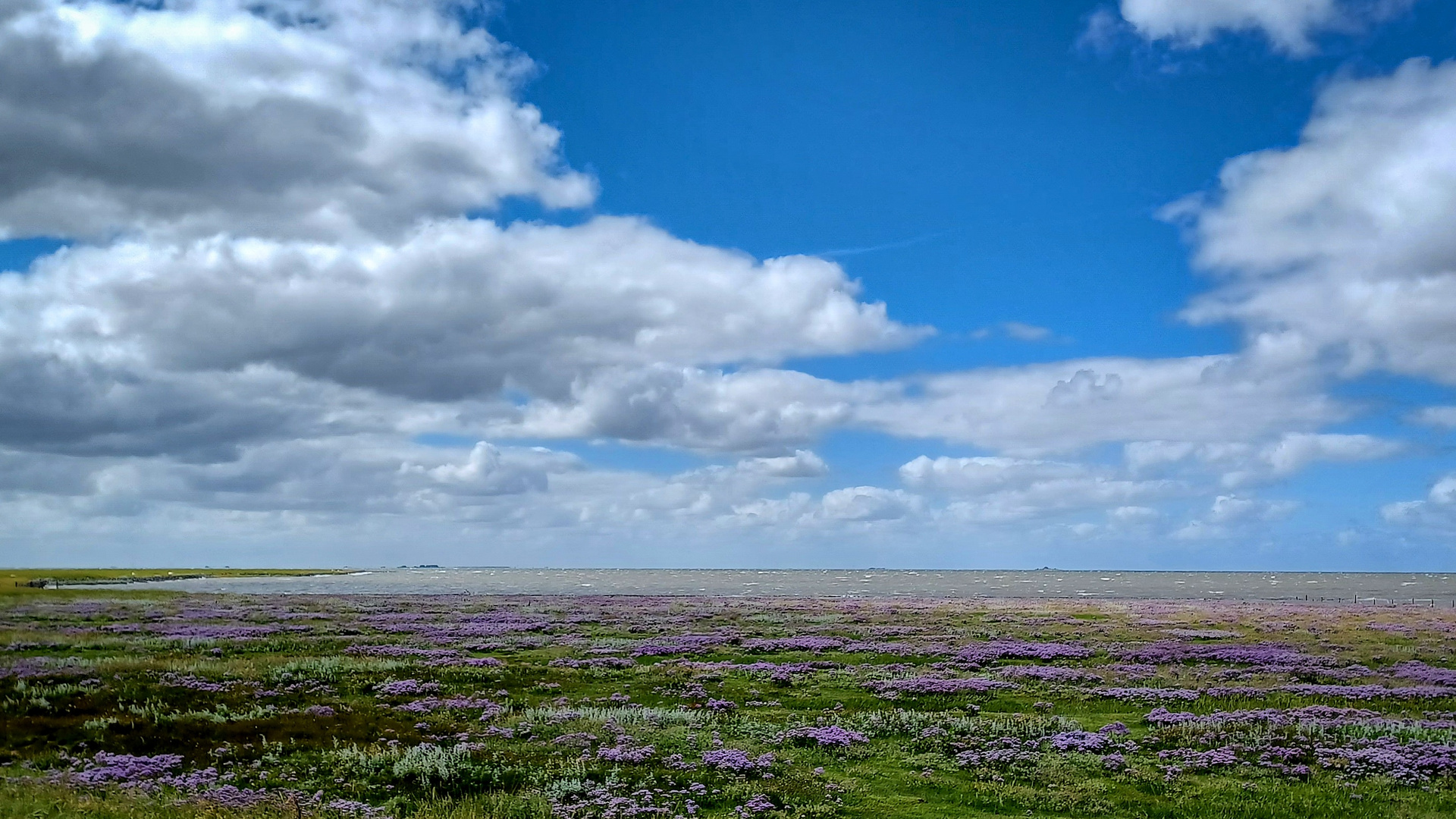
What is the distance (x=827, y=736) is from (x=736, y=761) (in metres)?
3.56

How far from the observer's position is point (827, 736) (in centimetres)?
2150

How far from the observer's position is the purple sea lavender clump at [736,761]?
18578mm

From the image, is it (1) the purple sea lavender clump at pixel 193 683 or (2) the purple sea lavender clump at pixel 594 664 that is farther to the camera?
(2) the purple sea lavender clump at pixel 594 664

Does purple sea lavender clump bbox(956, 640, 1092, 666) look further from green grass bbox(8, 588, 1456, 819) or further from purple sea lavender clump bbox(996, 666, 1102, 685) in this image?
purple sea lavender clump bbox(996, 666, 1102, 685)

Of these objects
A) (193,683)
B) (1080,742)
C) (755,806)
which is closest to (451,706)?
(193,683)

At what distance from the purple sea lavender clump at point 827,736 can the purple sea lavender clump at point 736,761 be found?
1.98m

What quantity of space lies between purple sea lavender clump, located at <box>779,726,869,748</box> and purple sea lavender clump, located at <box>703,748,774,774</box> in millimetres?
1983

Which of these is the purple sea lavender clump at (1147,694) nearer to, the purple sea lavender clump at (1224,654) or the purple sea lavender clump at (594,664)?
the purple sea lavender clump at (1224,654)

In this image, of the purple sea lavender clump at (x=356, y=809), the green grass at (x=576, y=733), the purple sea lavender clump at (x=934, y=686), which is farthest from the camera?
the purple sea lavender clump at (x=934, y=686)

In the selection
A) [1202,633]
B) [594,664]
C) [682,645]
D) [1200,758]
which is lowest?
[1202,633]

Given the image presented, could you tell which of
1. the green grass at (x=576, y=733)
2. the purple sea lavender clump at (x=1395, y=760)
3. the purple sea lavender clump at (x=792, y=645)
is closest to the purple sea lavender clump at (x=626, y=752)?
the green grass at (x=576, y=733)

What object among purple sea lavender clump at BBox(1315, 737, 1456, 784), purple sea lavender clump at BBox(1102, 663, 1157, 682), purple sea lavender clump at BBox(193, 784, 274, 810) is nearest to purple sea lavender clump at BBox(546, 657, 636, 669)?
purple sea lavender clump at BBox(193, 784, 274, 810)

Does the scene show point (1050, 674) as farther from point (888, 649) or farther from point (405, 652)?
point (405, 652)

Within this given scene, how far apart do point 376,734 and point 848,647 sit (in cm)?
2423
